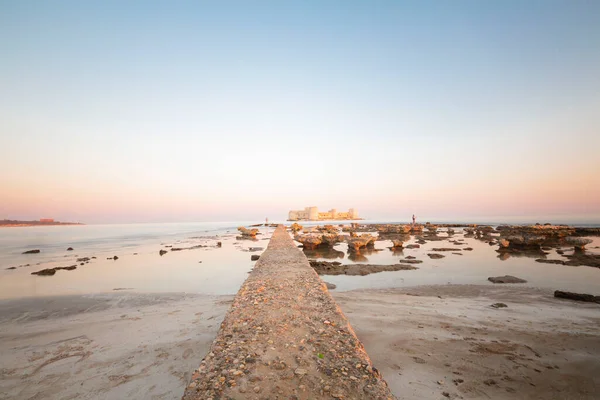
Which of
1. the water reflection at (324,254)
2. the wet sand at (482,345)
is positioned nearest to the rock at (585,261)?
the wet sand at (482,345)

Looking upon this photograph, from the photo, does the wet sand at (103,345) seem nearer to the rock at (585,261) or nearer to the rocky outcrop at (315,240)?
the rocky outcrop at (315,240)

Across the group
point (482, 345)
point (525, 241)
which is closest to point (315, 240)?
point (525, 241)

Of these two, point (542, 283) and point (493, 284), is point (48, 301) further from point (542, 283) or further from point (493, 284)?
point (542, 283)

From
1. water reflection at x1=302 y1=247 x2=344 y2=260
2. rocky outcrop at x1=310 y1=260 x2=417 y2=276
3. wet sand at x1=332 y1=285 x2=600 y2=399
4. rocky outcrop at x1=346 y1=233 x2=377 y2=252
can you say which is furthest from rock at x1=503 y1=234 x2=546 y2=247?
wet sand at x1=332 y1=285 x2=600 y2=399

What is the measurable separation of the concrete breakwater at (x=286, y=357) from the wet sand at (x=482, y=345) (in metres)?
1.19

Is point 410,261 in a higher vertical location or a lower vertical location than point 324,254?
higher

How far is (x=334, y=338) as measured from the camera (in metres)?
4.42

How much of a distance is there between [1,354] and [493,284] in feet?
56.8

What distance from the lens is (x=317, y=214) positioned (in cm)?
17550

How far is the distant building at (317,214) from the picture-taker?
573ft

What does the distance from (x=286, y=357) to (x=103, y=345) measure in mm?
5380

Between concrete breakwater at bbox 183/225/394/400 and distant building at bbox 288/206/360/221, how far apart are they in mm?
167837

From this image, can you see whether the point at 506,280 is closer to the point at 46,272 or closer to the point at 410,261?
the point at 410,261

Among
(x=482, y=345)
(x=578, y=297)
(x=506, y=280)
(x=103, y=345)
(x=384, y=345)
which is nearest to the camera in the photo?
(x=482, y=345)
